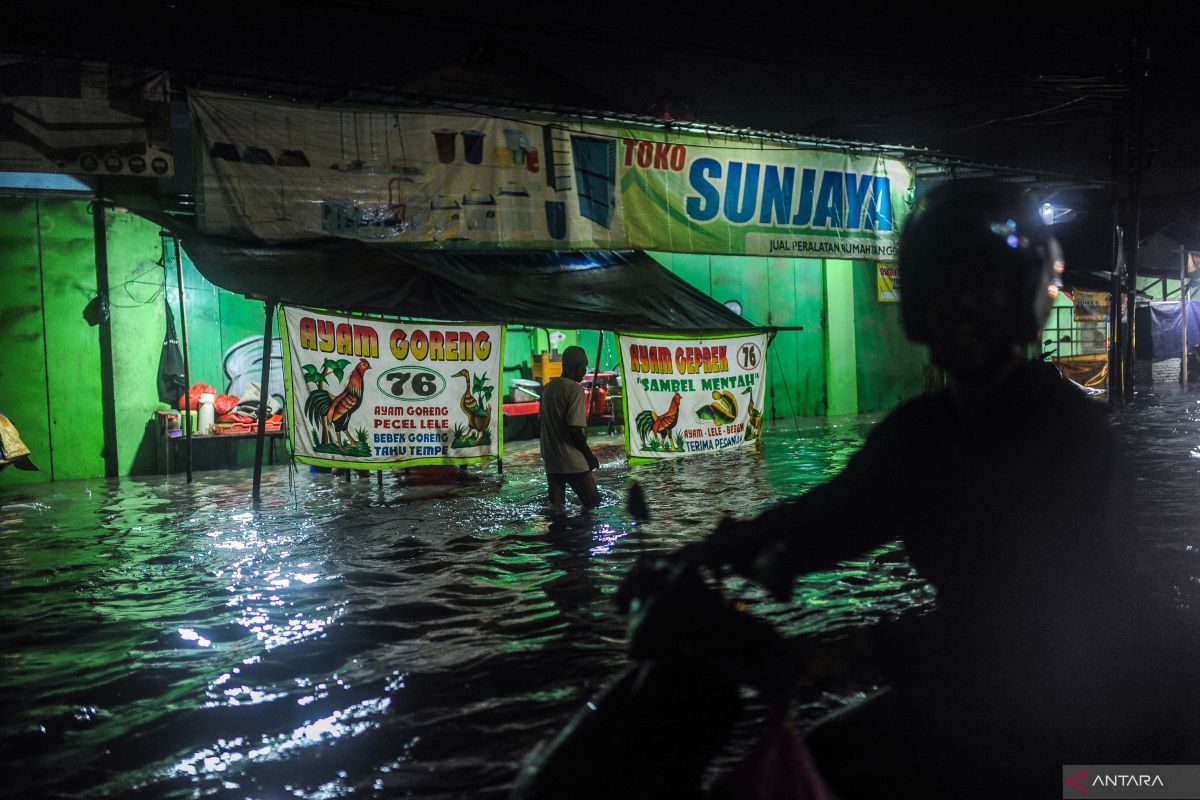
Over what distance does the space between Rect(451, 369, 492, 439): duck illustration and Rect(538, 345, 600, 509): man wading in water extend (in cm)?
99

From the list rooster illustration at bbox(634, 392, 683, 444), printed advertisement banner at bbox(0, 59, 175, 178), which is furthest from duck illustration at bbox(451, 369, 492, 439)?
printed advertisement banner at bbox(0, 59, 175, 178)

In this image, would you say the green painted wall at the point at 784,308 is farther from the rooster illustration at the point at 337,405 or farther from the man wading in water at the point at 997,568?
the man wading in water at the point at 997,568

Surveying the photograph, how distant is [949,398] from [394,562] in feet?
18.8

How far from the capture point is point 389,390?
29.8ft

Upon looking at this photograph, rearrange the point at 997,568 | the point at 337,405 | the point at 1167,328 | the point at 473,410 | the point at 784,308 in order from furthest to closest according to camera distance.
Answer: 1. the point at 1167,328
2. the point at 784,308
3. the point at 473,410
4. the point at 337,405
5. the point at 997,568

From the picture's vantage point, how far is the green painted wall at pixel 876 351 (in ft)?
72.0

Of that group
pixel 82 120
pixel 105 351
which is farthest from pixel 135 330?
pixel 82 120

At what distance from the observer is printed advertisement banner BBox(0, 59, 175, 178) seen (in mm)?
8945

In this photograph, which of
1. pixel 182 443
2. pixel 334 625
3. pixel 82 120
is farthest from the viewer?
pixel 182 443

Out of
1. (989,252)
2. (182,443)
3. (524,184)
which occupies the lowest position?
(182,443)

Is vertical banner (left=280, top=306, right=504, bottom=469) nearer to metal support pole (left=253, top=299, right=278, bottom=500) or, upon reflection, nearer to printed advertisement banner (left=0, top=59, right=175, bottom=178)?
metal support pole (left=253, top=299, right=278, bottom=500)

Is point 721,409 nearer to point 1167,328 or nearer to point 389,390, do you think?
point 389,390

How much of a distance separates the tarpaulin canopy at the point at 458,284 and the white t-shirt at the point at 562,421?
1147 millimetres

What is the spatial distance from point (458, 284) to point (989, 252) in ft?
27.5
